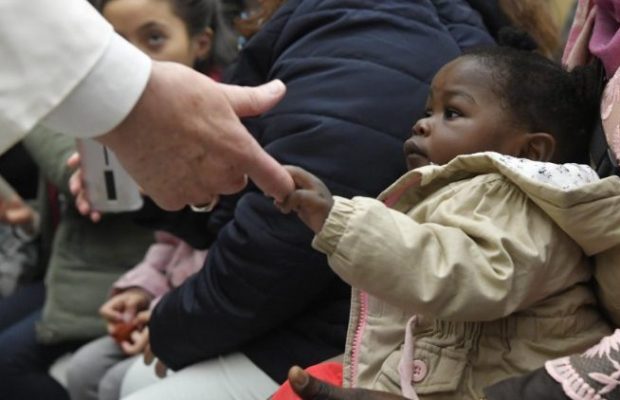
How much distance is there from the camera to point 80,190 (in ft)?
6.41

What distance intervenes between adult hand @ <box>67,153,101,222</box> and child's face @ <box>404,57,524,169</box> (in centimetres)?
91

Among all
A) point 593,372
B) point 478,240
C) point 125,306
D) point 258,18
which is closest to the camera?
point 593,372

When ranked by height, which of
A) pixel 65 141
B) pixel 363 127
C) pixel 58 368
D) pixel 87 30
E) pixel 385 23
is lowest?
pixel 58 368

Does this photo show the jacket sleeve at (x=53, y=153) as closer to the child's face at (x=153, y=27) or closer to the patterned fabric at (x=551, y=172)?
the child's face at (x=153, y=27)

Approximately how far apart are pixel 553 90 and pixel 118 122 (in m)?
0.59

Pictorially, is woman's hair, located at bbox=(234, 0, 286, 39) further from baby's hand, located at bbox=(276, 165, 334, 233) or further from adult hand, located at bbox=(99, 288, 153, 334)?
baby's hand, located at bbox=(276, 165, 334, 233)

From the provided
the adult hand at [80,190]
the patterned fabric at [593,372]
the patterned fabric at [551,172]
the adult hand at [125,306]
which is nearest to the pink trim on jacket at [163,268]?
the adult hand at [125,306]

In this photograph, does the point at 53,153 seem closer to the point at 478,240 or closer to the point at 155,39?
the point at 155,39

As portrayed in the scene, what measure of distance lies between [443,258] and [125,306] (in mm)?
1079

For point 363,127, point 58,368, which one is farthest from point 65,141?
point 363,127

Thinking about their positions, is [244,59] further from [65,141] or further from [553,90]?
[65,141]

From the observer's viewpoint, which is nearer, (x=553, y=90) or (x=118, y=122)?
(x=118, y=122)

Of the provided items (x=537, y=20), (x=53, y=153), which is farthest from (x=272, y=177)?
(x=53, y=153)

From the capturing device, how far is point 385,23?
55.9 inches
